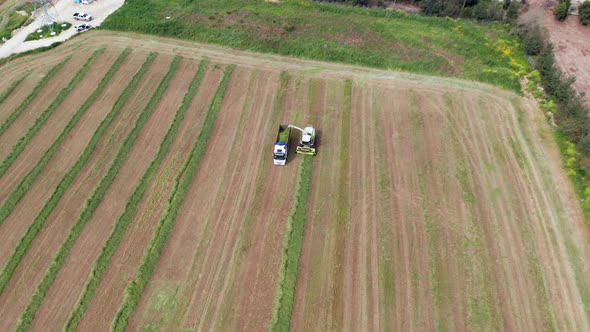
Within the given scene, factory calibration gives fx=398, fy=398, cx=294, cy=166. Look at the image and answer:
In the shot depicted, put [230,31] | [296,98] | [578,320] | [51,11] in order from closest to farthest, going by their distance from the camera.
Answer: [578,320] < [296,98] < [230,31] < [51,11]

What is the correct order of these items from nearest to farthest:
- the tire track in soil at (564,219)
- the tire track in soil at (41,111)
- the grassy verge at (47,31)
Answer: the tire track in soil at (564,219) → the tire track in soil at (41,111) → the grassy verge at (47,31)

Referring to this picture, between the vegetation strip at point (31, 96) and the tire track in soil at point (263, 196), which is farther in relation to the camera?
the vegetation strip at point (31, 96)

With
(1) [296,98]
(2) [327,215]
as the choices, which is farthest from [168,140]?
(2) [327,215]

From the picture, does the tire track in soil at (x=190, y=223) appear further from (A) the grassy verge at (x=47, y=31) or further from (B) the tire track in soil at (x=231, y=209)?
(A) the grassy verge at (x=47, y=31)

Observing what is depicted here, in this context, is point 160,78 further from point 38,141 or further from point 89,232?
point 89,232

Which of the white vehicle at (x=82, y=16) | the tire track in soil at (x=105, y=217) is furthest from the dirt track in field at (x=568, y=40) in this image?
the white vehicle at (x=82, y=16)

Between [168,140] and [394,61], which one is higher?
[394,61]
